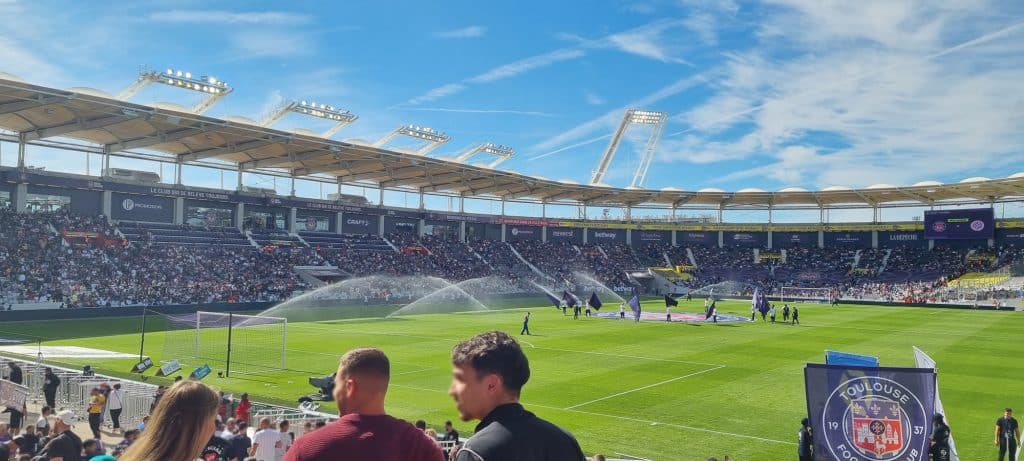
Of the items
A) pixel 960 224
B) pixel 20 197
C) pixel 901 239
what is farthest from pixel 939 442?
pixel 901 239

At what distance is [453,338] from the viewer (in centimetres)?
3353

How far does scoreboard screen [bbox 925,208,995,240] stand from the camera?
264ft

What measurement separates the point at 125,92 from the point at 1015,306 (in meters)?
77.6

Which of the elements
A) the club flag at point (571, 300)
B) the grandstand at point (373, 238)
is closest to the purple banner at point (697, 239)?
the grandstand at point (373, 238)

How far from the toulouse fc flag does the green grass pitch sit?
7.20m

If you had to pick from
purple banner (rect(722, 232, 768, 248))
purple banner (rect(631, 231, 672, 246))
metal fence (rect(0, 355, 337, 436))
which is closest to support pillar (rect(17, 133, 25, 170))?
metal fence (rect(0, 355, 337, 436))

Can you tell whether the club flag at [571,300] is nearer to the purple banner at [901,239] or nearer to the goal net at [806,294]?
the goal net at [806,294]

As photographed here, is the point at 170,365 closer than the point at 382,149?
Yes

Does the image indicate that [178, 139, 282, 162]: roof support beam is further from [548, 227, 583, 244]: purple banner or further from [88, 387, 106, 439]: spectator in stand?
[548, 227, 583, 244]: purple banner

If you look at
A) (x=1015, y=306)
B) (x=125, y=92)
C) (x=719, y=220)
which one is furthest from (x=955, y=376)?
(x=719, y=220)

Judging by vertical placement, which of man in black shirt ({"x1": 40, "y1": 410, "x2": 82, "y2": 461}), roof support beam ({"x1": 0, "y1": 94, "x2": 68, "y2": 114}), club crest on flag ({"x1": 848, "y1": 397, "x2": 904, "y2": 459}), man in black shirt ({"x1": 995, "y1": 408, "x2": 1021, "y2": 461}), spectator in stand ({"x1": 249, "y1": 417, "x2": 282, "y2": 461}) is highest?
roof support beam ({"x1": 0, "y1": 94, "x2": 68, "y2": 114})

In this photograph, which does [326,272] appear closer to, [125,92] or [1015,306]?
[125,92]

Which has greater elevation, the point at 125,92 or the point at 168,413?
the point at 125,92

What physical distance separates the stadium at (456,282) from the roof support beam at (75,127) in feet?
0.66
